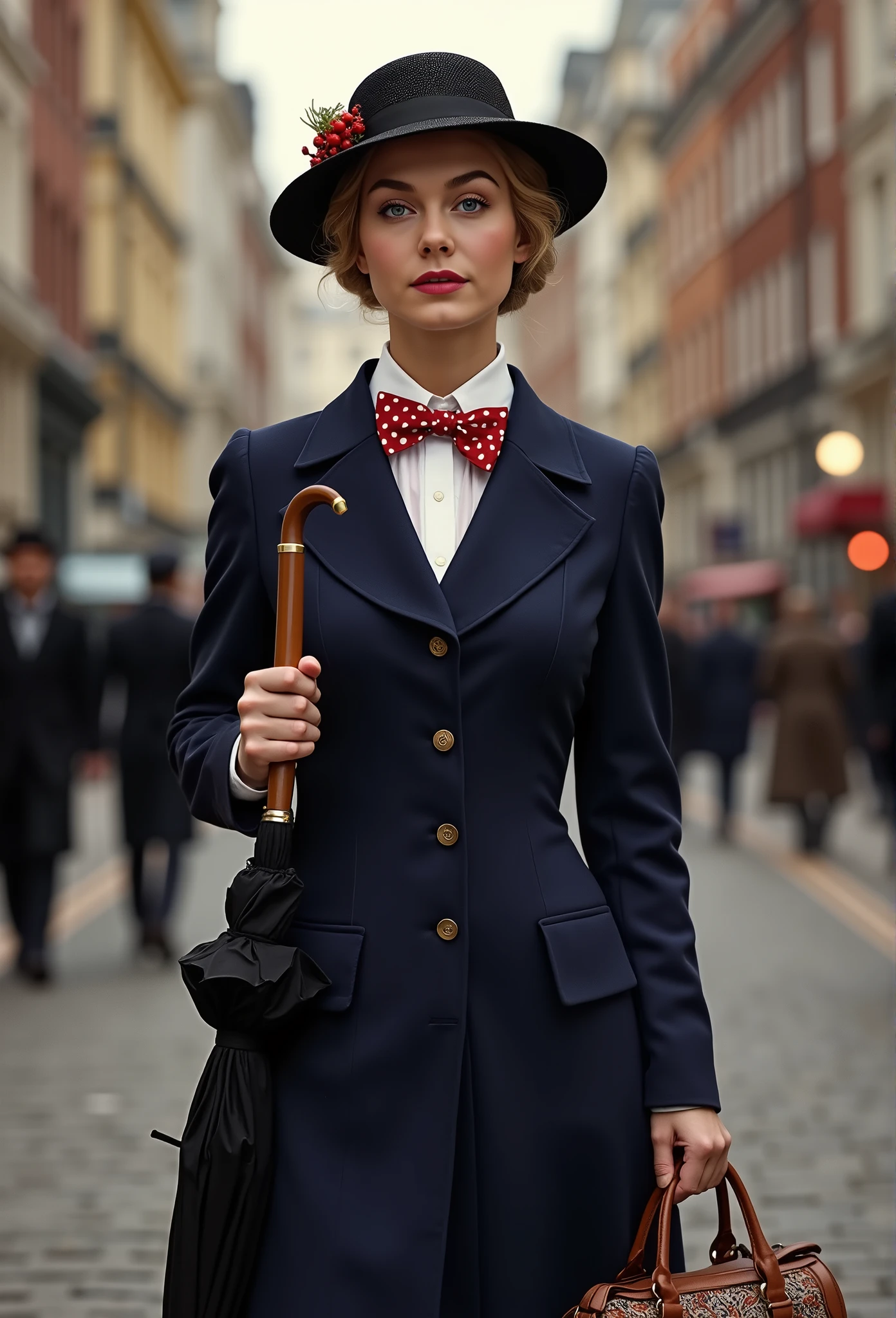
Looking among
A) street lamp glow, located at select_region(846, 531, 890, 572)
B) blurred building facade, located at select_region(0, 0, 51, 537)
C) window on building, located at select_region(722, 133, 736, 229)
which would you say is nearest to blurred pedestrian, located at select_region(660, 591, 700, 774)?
street lamp glow, located at select_region(846, 531, 890, 572)

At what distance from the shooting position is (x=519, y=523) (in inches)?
102

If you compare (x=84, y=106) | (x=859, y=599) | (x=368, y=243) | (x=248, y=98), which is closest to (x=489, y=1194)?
(x=368, y=243)

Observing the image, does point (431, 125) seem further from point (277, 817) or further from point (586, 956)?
point (586, 956)

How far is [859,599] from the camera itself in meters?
33.3

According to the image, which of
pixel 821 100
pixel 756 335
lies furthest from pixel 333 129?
pixel 756 335

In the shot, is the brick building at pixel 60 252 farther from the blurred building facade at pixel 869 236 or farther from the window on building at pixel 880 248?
the window on building at pixel 880 248

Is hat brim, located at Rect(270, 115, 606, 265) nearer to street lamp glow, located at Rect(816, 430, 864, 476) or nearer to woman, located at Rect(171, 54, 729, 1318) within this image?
woman, located at Rect(171, 54, 729, 1318)

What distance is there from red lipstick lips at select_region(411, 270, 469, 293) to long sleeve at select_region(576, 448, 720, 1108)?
0.35 meters

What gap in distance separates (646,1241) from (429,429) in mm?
1052

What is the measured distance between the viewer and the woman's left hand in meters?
2.53

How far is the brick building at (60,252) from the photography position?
32844mm

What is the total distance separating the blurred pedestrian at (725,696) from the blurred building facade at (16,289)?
1416 centimetres

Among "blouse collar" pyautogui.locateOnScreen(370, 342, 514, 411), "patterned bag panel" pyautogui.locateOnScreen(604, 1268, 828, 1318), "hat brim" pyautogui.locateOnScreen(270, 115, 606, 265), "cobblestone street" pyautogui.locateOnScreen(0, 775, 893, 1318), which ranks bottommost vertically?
"cobblestone street" pyautogui.locateOnScreen(0, 775, 893, 1318)

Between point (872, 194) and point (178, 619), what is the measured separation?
2620 cm
